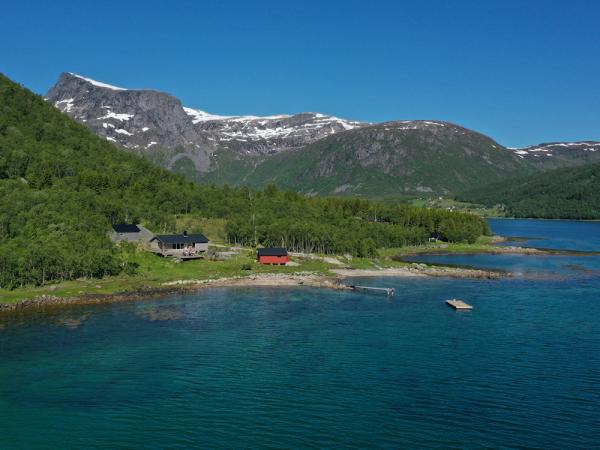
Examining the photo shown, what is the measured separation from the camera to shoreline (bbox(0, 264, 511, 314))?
83.9 metres

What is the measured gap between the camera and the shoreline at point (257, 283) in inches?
3302

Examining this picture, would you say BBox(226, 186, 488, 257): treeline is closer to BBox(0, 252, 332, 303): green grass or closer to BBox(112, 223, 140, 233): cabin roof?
BBox(0, 252, 332, 303): green grass

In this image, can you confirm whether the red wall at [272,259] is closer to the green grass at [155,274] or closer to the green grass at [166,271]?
the green grass at [166,271]

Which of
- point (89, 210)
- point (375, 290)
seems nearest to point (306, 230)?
point (375, 290)

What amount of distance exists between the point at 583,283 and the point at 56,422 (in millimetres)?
108315

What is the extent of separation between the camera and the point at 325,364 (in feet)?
186

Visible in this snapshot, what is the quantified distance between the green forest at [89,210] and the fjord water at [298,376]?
61.4ft

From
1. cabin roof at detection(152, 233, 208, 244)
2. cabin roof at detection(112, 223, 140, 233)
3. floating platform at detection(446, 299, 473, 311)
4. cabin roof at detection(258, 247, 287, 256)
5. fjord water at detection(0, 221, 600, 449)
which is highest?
cabin roof at detection(112, 223, 140, 233)

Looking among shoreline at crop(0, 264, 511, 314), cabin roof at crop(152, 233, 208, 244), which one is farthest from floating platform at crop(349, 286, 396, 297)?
cabin roof at crop(152, 233, 208, 244)

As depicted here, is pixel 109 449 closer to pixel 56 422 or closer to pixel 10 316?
pixel 56 422

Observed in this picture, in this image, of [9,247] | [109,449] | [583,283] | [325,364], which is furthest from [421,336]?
[9,247]

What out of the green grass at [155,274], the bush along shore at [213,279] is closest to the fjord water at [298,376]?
the bush along shore at [213,279]

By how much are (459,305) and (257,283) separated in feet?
130

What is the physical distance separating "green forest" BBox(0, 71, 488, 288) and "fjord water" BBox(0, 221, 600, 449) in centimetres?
1871
